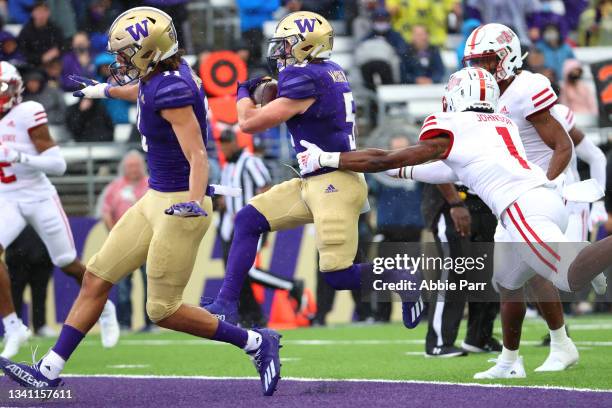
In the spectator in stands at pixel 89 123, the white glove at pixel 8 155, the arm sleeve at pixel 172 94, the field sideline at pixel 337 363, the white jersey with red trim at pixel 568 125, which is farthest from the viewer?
the spectator in stands at pixel 89 123

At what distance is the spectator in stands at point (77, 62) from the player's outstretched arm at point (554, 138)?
778cm

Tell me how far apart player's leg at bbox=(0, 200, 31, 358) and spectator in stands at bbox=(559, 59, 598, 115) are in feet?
23.2

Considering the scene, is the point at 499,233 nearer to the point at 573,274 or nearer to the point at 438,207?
the point at 573,274

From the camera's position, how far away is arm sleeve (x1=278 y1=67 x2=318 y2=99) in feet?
23.0

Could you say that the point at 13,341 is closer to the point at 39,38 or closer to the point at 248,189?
the point at 248,189

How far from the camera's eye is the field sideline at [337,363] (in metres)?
6.71

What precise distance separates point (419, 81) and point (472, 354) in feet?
22.2

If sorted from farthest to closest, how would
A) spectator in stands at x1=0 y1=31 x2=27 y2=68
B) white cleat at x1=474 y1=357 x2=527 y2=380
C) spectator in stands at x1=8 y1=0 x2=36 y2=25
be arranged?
spectator in stands at x1=8 y1=0 x2=36 y2=25
spectator in stands at x1=0 y1=31 x2=27 y2=68
white cleat at x1=474 y1=357 x2=527 y2=380

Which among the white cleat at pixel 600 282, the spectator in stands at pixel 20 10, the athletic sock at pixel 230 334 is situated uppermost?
the spectator in stands at pixel 20 10

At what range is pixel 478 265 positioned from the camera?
799 cm

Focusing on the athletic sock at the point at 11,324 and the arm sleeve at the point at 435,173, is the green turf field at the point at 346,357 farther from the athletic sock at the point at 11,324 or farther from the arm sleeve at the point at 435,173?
the arm sleeve at the point at 435,173

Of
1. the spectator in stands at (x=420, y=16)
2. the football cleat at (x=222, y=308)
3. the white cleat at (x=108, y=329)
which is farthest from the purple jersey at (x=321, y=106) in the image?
the spectator in stands at (x=420, y=16)

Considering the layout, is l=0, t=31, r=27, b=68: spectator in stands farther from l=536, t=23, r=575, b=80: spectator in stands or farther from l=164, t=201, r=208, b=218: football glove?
l=164, t=201, r=208, b=218: football glove

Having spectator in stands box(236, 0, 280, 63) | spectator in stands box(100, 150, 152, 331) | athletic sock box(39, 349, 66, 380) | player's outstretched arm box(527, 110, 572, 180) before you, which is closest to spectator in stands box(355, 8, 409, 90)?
spectator in stands box(236, 0, 280, 63)
